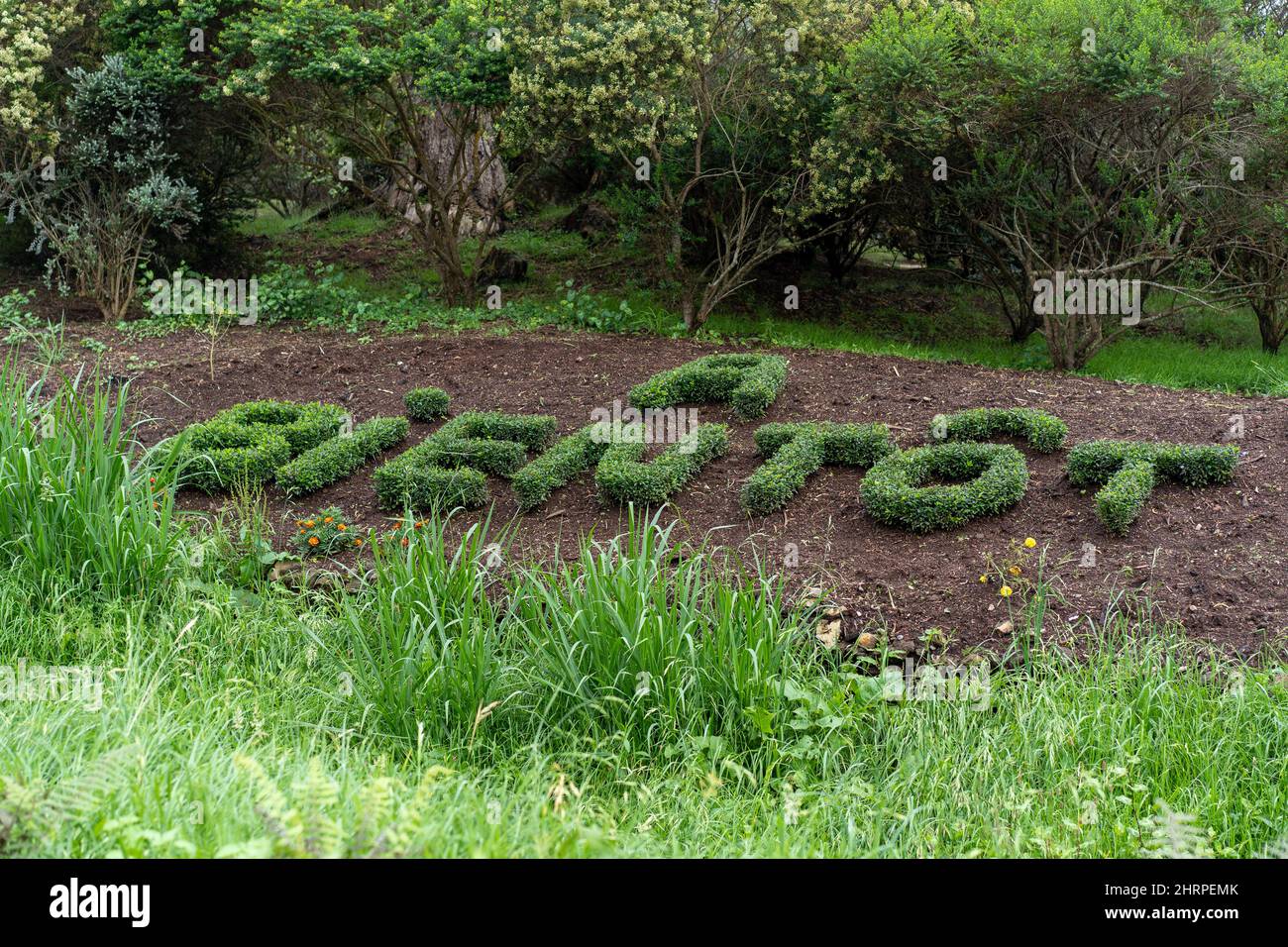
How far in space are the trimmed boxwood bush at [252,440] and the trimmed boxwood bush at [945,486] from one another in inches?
132

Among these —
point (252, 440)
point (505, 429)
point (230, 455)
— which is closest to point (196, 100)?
point (252, 440)

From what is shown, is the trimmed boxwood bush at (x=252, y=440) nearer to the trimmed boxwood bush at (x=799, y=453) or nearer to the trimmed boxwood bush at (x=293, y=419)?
the trimmed boxwood bush at (x=293, y=419)

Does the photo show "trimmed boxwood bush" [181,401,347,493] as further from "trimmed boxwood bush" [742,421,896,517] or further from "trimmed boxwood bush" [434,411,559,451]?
"trimmed boxwood bush" [742,421,896,517]

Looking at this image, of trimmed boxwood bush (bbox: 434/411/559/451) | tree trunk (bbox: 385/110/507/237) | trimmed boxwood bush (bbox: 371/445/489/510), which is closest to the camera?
trimmed boxwood bush (bbox: 371/445/489/510)

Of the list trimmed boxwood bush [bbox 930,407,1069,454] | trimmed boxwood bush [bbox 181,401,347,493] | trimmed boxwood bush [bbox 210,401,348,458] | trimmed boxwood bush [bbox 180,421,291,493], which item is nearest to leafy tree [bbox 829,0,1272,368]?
trimmed boxwood bush [bbox 930,407,1069,454]

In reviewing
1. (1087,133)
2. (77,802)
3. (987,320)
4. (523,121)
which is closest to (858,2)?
(1087,133)

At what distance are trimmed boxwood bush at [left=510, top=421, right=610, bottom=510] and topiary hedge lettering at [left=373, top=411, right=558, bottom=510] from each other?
0.15 meters

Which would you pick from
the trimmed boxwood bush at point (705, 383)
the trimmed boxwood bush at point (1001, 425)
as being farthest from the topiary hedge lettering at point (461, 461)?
the trimmed boxwood bush at point (1001, 425)

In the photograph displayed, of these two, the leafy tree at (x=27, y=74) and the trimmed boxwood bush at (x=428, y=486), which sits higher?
the leafy tree at (x=27, y=74)

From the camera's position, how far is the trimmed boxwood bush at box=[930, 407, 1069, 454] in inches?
231

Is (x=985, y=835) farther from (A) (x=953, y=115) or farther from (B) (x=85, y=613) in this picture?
(A) (x=953, y=115)

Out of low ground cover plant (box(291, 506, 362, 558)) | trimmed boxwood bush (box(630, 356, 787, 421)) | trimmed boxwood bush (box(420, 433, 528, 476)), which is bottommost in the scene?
low ground cover plant (box(291, 506, 362, 558))

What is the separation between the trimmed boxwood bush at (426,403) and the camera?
7051 millimetres

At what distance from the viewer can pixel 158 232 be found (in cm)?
1073
